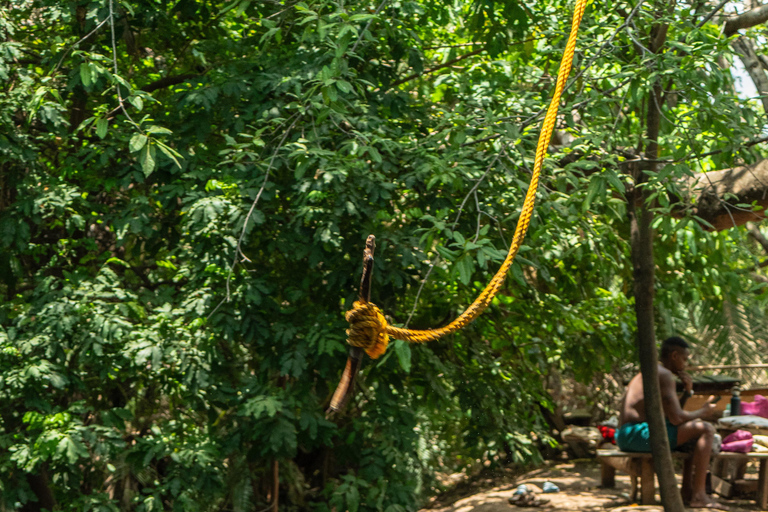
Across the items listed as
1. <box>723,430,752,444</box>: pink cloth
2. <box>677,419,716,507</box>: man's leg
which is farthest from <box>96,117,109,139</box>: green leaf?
<box>723,430,752,444</box>: pink cloth

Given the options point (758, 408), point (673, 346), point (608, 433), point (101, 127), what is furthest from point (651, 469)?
point (101, 127)

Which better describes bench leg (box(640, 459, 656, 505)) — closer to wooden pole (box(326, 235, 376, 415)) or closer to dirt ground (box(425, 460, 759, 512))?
dirt ground (box(425, 460, 759, 512))

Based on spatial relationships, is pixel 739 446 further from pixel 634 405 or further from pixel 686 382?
pixel 634 405

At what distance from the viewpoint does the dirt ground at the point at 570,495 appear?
18.5 ft

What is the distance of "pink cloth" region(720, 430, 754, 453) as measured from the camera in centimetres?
541

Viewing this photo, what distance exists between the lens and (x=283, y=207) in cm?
491

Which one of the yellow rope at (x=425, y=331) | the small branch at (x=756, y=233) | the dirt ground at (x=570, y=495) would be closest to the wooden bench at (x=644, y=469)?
the dirt ground at (x=570, y=495)

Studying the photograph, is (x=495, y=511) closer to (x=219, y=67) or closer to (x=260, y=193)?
(x=260, y=193)

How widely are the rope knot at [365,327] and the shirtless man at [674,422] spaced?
11.8 feet

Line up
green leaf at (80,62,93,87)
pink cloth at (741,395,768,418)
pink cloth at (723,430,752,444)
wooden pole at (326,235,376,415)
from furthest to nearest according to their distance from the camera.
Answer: pink cloth at (741,395,768,418) → pink cloth at (723,430,752,444) → green leaf at (80,62,93,87) → wooden pole at (326,235,376,415)

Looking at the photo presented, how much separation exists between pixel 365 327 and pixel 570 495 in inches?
198

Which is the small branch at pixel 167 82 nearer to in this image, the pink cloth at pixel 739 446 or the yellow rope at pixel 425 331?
the yellow rope at pixel 425 331

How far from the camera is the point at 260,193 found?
13.9 feet

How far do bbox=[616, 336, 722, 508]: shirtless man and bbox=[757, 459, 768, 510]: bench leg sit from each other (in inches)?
12.4
